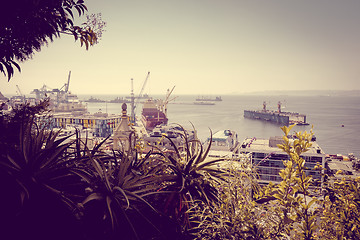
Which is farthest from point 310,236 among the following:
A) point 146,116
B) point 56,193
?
point 146,116

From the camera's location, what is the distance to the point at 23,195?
58.6 inches

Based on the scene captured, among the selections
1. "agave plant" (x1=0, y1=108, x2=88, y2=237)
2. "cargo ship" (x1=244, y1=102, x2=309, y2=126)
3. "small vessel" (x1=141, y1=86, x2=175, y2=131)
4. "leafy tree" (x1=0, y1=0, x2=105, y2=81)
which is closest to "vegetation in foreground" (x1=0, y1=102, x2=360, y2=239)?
"agave plant" (x1=0, y1=108, x2=88, y2=237)

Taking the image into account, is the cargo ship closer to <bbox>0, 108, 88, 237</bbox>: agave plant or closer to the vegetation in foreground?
the vegetation in foreground

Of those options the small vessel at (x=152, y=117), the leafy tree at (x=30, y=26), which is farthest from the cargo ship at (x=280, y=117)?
the leafy tree at (x=30, y=26)

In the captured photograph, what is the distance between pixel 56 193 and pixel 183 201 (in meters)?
0.89

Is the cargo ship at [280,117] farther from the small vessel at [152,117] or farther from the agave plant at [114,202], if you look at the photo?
the agave plant at [114,202]

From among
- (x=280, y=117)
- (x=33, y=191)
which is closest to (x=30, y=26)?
(x=33, y=191)

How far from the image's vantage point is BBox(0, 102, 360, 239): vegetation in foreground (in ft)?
4.46

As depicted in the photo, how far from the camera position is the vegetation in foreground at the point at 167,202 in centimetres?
136

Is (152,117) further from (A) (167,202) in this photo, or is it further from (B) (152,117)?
(A) (167,202)

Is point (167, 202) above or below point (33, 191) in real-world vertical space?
below

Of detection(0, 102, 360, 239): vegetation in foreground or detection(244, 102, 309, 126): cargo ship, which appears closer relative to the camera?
detection(0, 102, 360, 239): vegetation in foreground

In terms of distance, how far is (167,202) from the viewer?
2.00m

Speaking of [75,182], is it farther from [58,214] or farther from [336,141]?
[336,141]
